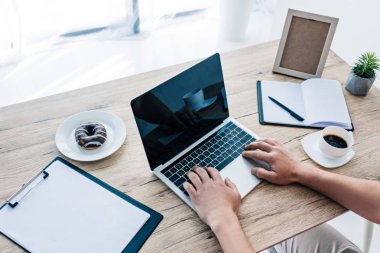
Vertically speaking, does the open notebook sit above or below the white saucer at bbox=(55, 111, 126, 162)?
above

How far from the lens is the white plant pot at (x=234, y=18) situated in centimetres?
248

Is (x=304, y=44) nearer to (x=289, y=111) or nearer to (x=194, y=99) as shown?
(x=289, y=111)

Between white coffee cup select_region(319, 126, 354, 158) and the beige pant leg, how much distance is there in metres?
0.32

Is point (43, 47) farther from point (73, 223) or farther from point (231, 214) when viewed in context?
point (231, 214)

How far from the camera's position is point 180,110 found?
1.00 m

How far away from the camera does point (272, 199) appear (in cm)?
94

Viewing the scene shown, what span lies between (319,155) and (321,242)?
0.33 meters

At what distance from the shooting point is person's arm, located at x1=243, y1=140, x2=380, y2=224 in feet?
3.04

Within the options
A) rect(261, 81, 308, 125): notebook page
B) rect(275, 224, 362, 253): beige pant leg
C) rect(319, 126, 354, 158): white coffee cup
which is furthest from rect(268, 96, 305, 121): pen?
rect(275, 224, 362, 253): beige pant leg

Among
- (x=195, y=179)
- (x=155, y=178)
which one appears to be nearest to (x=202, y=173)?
(x=195, y=179)

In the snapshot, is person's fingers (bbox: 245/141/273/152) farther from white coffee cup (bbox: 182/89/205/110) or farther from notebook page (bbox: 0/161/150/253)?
notebook page (bbox: 0/161/150/253)

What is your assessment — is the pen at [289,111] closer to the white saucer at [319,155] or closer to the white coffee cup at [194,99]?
the white saucer at [319,155]

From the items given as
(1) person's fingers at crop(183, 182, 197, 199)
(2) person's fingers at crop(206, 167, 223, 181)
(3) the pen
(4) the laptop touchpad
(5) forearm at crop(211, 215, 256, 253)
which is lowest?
(5) forearm at crop(211, 215, 256, 253)

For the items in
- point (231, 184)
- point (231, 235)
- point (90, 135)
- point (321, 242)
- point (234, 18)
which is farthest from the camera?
point (234, 18)
